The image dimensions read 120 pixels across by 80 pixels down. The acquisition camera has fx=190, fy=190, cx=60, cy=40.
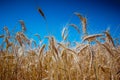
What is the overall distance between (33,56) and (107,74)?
1.39m

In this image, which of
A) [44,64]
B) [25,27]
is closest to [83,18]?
[44,64]

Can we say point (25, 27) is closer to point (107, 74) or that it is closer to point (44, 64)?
point (44, 64)

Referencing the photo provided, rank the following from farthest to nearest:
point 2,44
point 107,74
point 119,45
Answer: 1. point 119,45
2. point 2,44
3. point 107,74

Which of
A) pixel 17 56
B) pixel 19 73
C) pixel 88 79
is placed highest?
pixel 17 56

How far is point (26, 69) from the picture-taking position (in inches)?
121

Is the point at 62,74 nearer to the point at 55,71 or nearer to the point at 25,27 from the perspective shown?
the point at 55,71

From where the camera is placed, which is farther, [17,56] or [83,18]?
[17,56]

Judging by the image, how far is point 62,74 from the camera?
2406 millimetres

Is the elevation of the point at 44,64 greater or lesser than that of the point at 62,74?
greater

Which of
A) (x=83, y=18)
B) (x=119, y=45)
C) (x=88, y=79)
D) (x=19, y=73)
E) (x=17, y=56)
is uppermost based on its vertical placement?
(x=119, y=45)

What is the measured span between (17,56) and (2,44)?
0.79m

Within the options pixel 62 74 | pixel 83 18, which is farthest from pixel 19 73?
pixel 83 18

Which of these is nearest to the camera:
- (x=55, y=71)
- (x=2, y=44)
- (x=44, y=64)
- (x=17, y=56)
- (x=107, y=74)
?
(x=55, y=71)

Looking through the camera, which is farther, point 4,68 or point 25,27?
point 25,27
